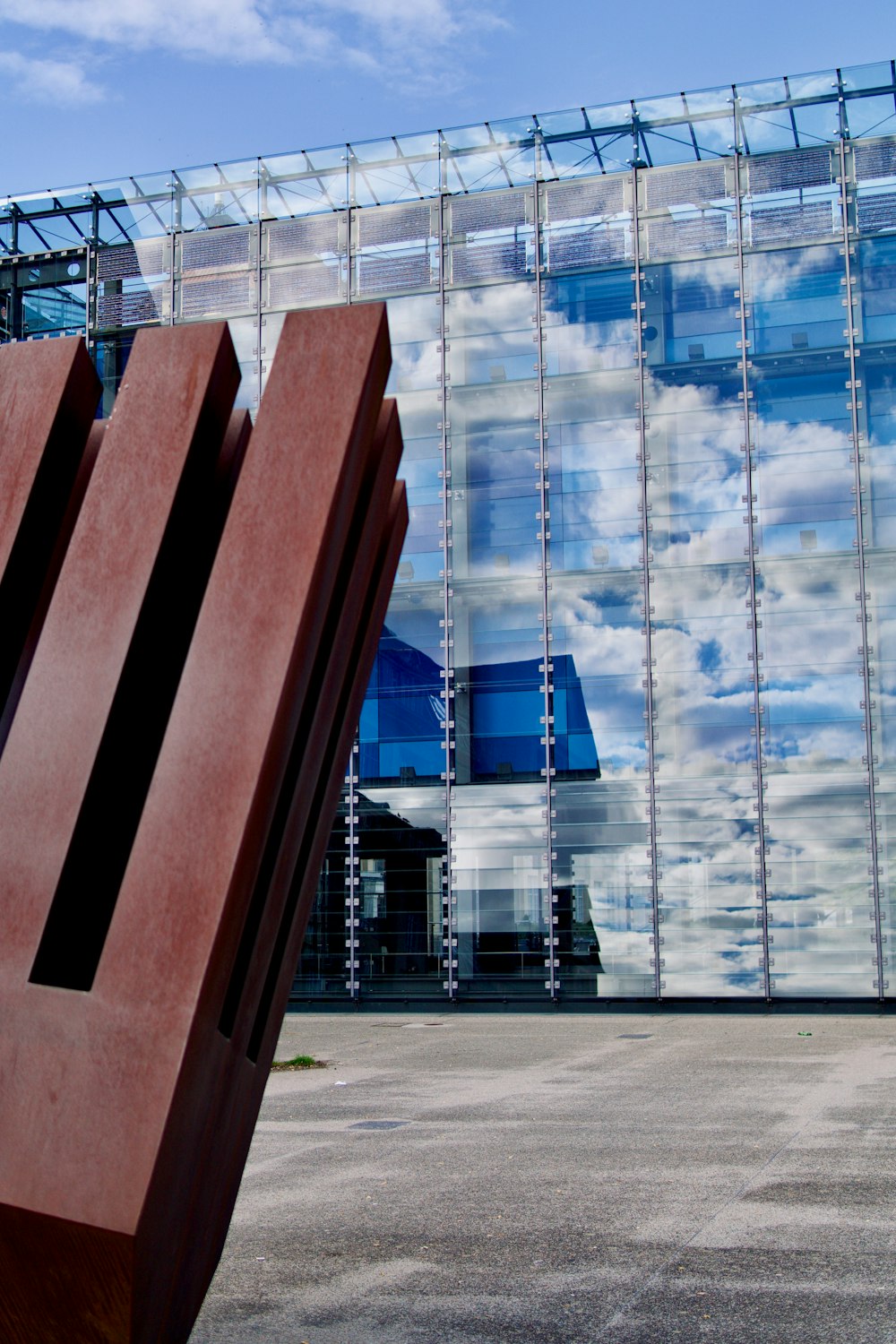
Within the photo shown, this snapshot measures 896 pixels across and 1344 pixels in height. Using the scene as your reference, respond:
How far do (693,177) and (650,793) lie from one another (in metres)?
12.0

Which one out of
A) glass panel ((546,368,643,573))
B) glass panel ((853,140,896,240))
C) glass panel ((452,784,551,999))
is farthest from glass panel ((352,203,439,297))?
glass panel ((452,784,551,999))

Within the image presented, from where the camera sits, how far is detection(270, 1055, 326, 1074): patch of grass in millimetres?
17109

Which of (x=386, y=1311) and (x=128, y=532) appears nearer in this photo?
(x=128, y=532)

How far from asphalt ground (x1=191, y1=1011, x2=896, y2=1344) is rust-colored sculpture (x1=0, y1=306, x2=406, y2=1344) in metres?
1.39

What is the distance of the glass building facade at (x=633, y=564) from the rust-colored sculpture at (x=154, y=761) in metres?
21.6

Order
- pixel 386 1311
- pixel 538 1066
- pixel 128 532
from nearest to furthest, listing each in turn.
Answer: pixel 128 532, pixel 386 1311, pixel 538 1066

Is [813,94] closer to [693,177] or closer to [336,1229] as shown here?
[693,177]

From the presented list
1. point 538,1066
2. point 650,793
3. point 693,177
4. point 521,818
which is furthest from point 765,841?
point 693,177

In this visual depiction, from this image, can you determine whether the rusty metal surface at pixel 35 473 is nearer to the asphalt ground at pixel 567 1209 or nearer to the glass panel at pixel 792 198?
the asphalt ground at pixel 567 1209

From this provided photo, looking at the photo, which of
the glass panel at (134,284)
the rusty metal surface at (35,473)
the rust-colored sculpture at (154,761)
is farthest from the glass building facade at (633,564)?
the rusty metal surface at (35,473)

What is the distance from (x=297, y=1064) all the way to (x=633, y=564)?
1328 centimetres

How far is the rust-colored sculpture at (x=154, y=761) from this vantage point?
13.3ft

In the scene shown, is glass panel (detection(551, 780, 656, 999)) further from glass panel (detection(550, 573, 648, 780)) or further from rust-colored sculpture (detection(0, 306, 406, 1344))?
rust-colored sculpture (detection(0, 306, 406, 1344))

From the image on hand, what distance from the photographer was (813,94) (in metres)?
27.2
